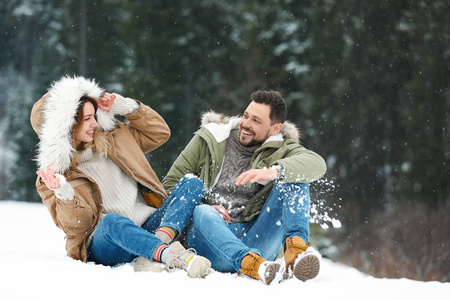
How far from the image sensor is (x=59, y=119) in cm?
313

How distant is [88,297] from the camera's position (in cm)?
237

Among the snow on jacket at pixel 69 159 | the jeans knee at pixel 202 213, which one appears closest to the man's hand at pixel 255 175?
the jeans knee at pixel 202 213

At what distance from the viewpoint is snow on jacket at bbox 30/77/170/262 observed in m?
3.04

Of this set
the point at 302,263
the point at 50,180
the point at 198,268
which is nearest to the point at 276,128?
the point at 302,263

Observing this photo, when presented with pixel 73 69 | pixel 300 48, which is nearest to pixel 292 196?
pixel 300 48

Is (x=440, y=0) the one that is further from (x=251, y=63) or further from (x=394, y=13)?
(x=251, y=63)

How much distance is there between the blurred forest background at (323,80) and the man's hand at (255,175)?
827 centimetres

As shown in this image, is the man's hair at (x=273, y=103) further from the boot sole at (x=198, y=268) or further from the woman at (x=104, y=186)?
the boot sole at (x=198, y=268)

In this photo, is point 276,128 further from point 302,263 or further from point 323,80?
point 323,80

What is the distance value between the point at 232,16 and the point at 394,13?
4755 millimetres

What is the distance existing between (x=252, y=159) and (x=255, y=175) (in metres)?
0.52


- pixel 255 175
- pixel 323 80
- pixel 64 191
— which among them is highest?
pixel 323 80

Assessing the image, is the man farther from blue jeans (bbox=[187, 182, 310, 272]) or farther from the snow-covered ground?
the snow-covered ground

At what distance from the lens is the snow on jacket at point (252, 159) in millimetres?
3191
